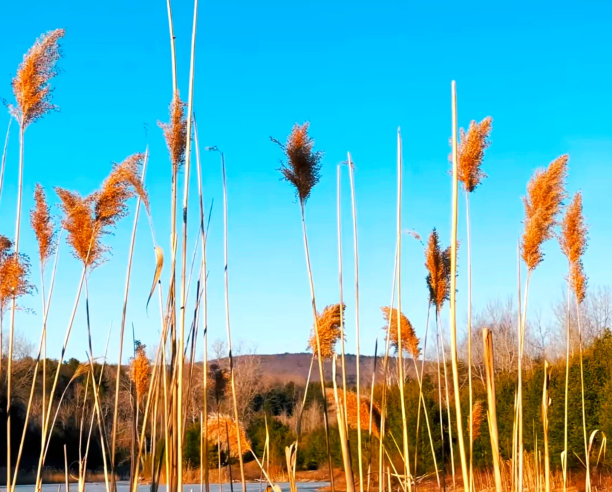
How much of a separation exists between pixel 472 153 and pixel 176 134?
1858 mm

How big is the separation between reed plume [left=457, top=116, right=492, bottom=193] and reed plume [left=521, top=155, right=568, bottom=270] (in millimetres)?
538

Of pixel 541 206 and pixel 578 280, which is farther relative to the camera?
pixel 578 280

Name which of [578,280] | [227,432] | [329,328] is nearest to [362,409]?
[329,328]

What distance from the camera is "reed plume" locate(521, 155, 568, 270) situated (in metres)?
4.24

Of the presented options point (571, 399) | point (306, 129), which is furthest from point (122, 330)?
point (571, 399)

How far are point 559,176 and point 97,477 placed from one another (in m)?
27.1

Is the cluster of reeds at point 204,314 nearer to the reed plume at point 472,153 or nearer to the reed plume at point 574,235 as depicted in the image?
the reed plume at point 472,153

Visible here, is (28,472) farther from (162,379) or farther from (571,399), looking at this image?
(162,379)

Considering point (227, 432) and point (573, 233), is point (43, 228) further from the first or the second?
point (573, 233)

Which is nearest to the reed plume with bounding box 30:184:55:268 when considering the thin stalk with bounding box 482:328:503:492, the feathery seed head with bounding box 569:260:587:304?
the thin stalk with bounding box 482:328:503:492

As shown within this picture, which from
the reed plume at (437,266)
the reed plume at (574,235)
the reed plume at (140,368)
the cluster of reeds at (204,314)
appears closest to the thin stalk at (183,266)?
the cluster of reeds at (204,314)

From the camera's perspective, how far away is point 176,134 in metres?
2.44

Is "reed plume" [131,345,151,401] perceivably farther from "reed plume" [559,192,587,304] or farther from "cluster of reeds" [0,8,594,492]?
"reed plume" [559,192,587,304]

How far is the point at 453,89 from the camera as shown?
181cm
